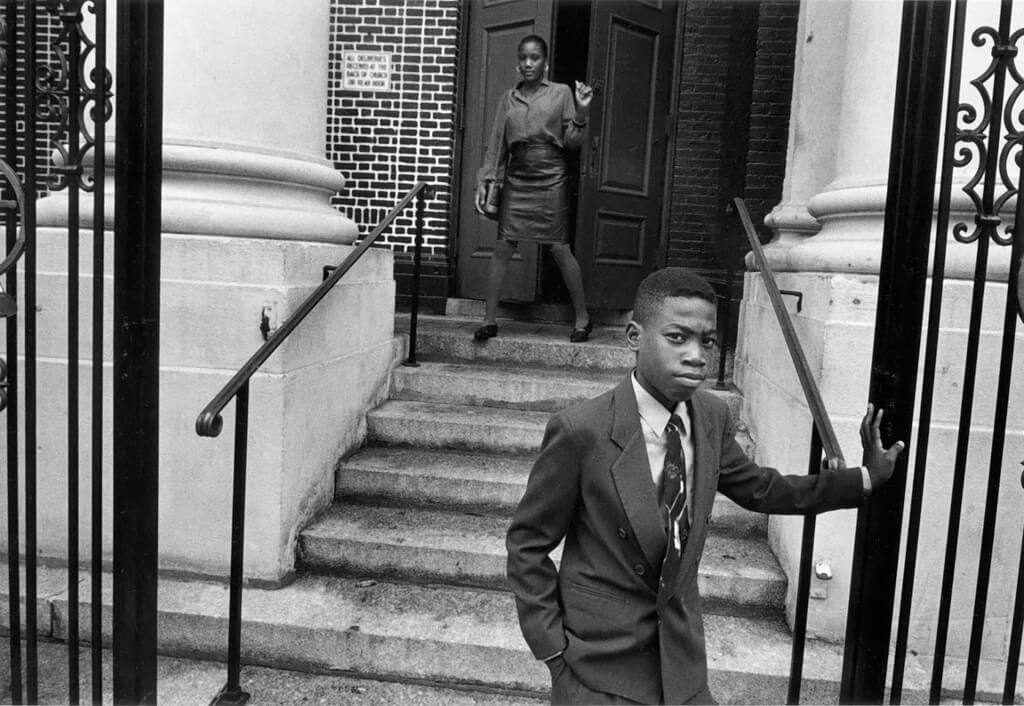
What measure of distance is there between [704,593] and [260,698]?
71.1 inches

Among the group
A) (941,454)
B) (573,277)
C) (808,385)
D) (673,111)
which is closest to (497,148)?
(573,277)

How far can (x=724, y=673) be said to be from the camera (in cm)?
301

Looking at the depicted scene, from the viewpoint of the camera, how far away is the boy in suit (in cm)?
179

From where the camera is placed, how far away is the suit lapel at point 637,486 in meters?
1.77

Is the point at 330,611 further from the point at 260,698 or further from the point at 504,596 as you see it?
the point at 504,596

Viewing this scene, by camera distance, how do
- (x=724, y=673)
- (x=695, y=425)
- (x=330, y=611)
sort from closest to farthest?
(x=695, y=425) → (x=724, y=673) → (x=330, y=611)

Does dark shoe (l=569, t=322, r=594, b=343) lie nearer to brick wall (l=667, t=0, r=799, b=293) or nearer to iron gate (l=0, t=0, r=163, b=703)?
brick wall (l=667, t=0, r=799, b=293)

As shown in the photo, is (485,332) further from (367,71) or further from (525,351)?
(367,71)

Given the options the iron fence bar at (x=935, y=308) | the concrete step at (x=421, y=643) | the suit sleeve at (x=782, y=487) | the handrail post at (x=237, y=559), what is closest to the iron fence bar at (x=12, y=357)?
the handrail post at (x=237, y=559)

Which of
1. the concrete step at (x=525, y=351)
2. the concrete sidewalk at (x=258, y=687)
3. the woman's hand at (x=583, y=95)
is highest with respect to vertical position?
the woman's hand at (x=583, y=95)

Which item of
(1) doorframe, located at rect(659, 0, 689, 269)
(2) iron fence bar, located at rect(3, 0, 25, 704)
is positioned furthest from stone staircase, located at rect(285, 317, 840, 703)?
(1) doorframe, located at rect(659, 0, 689, 269)

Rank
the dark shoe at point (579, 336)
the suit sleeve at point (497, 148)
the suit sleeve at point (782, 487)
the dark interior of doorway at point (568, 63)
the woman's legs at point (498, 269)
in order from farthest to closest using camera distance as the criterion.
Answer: the dark interior of doorway at point (568, 63), the suit sleeve at point (497, 148), the woman's legs at point (498, 269), the dark shoe at point (579, 336), the suit sleeve at point (782, 487)

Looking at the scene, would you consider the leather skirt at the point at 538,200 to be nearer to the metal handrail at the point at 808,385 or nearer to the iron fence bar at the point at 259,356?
the iron fence bar at the point at 259,356


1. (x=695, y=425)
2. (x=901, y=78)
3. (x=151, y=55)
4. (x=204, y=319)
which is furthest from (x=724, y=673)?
(x=151, y=55)
